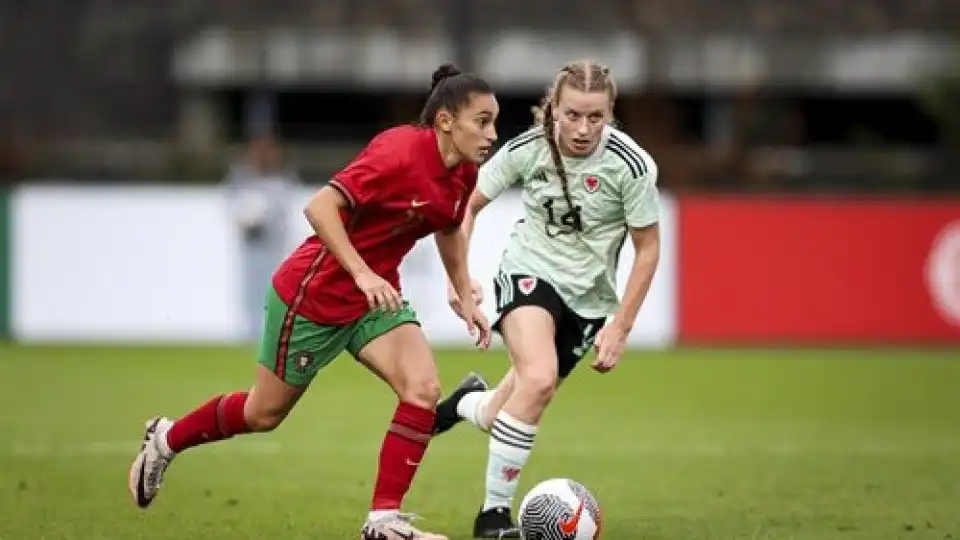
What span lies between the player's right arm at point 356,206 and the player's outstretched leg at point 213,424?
2.53 ft

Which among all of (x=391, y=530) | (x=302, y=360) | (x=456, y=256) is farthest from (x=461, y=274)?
(x=391, y=530)

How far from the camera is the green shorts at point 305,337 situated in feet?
26.6

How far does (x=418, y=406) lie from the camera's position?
7.98m

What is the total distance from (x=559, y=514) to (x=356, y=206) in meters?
1.43


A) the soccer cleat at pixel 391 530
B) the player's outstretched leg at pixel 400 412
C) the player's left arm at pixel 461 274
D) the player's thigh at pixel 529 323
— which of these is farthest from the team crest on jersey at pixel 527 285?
the soccer cleat at pixel 391 530

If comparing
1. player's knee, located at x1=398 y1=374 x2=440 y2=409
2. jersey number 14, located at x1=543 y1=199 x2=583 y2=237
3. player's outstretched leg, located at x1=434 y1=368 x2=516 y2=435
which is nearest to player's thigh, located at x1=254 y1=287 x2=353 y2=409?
player's knee, located at x1=398 y1=374 x2=440 y2=409

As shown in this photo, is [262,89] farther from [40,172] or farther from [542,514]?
[542,514]

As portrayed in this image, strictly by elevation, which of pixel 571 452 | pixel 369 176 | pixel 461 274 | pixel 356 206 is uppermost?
pixel 369 176

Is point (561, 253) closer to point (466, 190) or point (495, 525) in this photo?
point (466, 190)

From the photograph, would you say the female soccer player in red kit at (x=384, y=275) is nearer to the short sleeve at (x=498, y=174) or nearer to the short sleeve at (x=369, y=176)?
the short sleeve at (x=369, y=176)

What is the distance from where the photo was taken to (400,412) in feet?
26.2

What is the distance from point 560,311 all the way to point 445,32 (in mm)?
23094

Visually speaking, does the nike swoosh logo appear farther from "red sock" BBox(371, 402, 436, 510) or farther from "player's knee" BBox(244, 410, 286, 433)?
"player's knee" BBox(244, 410, 286, 433)

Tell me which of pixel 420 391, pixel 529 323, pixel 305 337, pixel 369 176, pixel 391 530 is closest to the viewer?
pixel 391 530
